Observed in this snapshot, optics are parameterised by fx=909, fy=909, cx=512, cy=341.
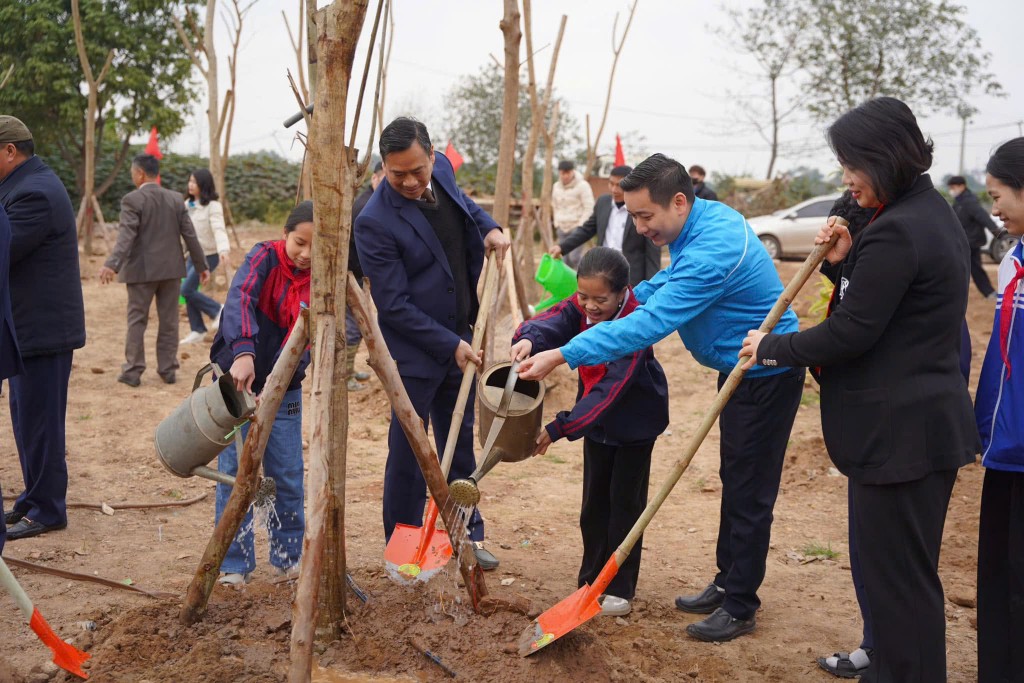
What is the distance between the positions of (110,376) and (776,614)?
5951mm

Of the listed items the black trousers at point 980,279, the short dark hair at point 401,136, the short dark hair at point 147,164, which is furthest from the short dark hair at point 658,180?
the black trousers at point 980,279

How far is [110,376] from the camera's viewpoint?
7.53 m

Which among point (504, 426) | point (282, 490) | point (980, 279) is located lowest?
point (282, 490)

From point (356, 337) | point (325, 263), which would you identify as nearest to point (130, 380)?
point (356, 337)

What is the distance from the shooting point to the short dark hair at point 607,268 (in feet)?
Answer: 10.1

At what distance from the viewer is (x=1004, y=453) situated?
8.35 feet

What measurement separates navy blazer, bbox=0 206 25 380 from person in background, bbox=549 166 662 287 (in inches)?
159

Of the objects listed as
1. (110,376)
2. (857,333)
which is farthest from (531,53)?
(857,333)

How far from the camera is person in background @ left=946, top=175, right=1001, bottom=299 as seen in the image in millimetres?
10883

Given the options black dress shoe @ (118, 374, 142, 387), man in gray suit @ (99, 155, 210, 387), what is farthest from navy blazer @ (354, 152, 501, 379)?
black dress shoe @ (118, 374, 142, 387)

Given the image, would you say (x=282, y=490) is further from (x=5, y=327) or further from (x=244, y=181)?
(x=244, y=181)

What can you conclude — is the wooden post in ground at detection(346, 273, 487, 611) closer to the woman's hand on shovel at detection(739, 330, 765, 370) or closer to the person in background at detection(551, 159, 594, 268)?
the woman's hand on shovel at detection(739, 330, 765, 370)

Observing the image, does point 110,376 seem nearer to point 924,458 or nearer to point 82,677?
point 82,677

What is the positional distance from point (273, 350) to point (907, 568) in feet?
7.26
